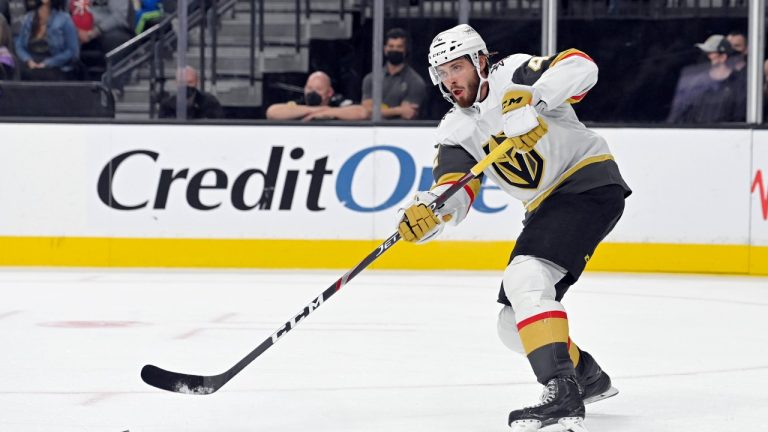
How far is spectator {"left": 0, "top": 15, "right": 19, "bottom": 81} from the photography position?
751 centimetres

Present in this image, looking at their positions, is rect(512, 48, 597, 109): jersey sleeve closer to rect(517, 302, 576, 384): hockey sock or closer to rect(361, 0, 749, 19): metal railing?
rect(517, 302, 576, 384): hockey sock

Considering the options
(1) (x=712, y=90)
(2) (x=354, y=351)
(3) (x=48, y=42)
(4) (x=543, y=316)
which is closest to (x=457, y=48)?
(4) (x=543, y=316)

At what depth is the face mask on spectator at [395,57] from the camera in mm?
7293

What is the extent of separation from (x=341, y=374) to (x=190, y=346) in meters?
0.78

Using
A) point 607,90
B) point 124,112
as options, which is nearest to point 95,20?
point 124,112

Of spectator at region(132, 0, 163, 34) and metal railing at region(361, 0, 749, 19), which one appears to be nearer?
metal railing at region(361, 0, 749, 19)

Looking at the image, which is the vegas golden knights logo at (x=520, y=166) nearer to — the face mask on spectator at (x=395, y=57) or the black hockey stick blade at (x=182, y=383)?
the black hockey stick blade at (x=182, y=383)

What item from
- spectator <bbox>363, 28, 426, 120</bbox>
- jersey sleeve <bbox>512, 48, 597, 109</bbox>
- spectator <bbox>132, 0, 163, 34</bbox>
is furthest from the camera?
spectator <bbox>132, 0, 163, 34</bbox>

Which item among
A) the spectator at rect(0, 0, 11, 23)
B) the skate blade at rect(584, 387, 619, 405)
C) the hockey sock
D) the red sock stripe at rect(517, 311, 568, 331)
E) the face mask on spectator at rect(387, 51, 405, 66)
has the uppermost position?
the spectator at rect(0, 0, 11, 23)

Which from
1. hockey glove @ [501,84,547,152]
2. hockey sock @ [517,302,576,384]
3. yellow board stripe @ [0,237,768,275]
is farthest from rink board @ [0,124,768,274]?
hockey sock @ [517,302,576,384]

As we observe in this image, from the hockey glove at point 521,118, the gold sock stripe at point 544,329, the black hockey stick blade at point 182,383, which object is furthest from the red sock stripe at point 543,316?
the black hockey stick blade at point 182,383

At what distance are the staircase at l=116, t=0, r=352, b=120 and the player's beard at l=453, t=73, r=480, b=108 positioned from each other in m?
4.18

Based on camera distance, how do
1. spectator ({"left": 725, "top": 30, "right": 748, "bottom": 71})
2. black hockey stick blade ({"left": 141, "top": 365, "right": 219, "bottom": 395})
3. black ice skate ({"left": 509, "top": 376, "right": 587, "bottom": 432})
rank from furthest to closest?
spectator ({"left": 725, "top": 30, "right": 748, "bottom": 71})
black hockey stick blade ({"left": 141, "top": 365, "right": 219, "bottom": 395})
black ice skate ({"left": 509, "top": 376, "right": 587, "bottom": 432})

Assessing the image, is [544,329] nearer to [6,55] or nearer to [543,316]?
[543,316]
